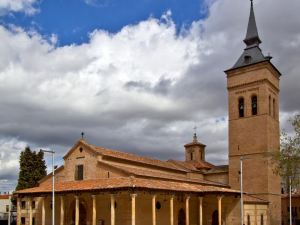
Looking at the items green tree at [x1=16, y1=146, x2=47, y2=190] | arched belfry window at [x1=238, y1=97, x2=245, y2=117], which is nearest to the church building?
arched belfry window at [x1=238, y1=97, x2=245, y2=117]

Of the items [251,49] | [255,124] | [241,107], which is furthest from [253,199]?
[251,49]

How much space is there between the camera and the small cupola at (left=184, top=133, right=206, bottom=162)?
2936 inches

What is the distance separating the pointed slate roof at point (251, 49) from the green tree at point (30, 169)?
105 feet

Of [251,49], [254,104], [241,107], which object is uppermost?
[251,49]

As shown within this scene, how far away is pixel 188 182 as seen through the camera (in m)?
51.4

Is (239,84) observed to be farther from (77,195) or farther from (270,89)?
(77,195)

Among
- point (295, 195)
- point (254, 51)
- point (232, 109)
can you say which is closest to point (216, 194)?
point (232, 109)

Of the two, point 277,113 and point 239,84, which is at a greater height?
point 239,84

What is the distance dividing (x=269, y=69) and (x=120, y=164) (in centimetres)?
2592

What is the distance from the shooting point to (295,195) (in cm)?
8706

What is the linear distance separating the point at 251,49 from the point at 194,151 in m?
21.6

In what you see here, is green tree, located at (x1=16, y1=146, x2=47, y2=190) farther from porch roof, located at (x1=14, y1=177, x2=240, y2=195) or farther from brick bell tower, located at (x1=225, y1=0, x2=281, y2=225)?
brick bell tower, located at (x1=225, y1=0, x2=281, y2=225)

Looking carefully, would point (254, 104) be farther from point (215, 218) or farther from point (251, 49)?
point (215, 218)

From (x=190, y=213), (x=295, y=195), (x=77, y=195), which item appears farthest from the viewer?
(x=295, y=195)
